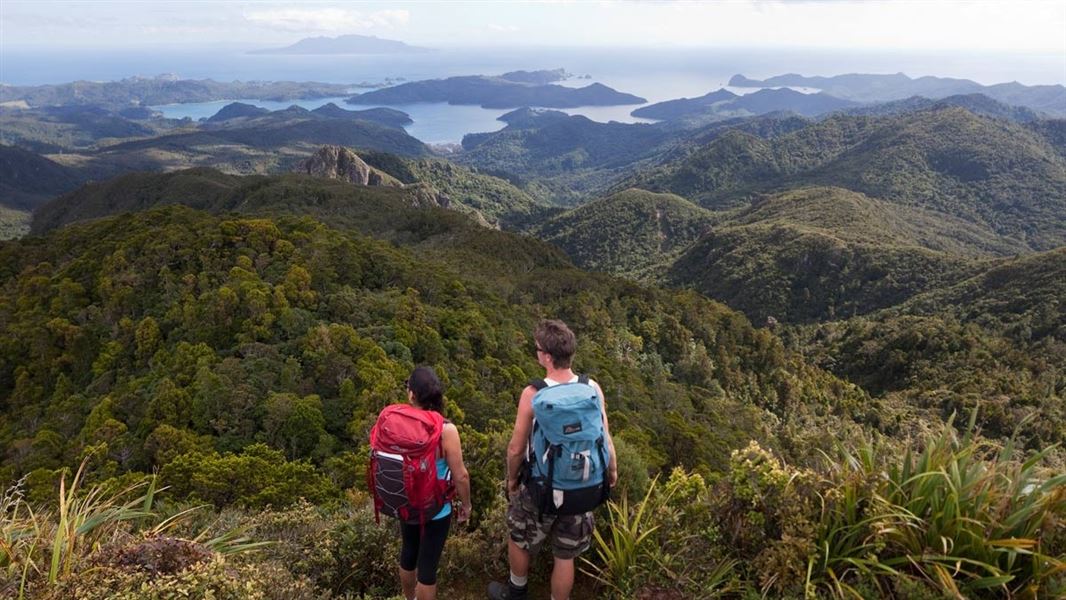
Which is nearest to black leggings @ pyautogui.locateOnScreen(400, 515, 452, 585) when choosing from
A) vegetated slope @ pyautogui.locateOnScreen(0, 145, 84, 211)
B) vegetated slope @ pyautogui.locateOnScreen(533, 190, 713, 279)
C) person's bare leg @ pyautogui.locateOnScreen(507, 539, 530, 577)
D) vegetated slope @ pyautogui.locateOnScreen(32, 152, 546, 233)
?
person's bare leg @ pyautogui.locateOnScreen(507, 539, 530, 577)

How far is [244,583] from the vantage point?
11.0 ft

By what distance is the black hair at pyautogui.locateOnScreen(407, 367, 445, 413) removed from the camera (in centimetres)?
384

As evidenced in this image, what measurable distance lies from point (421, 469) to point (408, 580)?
3.73ft

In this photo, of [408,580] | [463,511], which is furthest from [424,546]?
[408,580]

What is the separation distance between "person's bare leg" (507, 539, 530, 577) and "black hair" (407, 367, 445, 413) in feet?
3.79

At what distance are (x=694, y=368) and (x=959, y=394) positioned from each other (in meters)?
19.8

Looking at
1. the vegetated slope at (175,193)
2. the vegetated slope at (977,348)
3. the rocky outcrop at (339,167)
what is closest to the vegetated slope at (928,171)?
the vegetated slope at (977,348)

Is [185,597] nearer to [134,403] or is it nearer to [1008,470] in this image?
[1008,470]

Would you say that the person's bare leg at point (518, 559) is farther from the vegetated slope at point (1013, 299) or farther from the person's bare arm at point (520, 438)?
the vegetated slope at point (1013, 299)

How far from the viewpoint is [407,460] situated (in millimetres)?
3717

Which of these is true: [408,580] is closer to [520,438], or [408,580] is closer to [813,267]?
[520,438]

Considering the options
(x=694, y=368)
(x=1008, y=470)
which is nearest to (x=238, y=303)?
(x=1008, y=470)

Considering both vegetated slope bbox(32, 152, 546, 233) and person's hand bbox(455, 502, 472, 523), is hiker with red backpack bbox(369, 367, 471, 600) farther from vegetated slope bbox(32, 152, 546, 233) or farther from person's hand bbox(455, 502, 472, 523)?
vegetated slope bbox(32, 152, 546, 233)

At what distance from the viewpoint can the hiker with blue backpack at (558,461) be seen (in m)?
3.56
